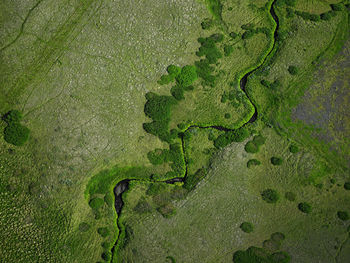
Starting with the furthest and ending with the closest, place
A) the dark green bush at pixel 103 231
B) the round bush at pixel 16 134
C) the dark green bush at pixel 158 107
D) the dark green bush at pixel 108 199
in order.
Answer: the dark green bush at pixel 158 107
the round bush at pixel 16 134
the dark green bush at pixel 108 199
the dark green bush at pixel 103 231

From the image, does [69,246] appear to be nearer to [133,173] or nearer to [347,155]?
[133,173]

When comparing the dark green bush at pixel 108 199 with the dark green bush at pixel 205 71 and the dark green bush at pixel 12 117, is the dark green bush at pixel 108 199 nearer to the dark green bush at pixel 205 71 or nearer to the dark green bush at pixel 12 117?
the dark green bush at pixel 12 117

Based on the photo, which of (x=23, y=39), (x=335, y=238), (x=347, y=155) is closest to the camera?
(x=335, y=238)

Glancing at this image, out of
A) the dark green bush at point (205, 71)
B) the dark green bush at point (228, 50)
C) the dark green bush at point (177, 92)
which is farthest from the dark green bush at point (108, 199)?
the dark green bush at point (228, 50)

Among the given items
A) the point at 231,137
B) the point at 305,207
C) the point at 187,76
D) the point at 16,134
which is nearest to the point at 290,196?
the point at 305,207

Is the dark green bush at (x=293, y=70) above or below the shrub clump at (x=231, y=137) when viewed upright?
above

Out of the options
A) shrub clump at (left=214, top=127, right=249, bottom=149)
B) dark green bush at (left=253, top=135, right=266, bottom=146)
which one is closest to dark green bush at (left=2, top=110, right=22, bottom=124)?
shrub clump at (left=214, top=127, right=249, bottom=149)

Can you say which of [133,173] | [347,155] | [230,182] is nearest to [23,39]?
[133,173]
